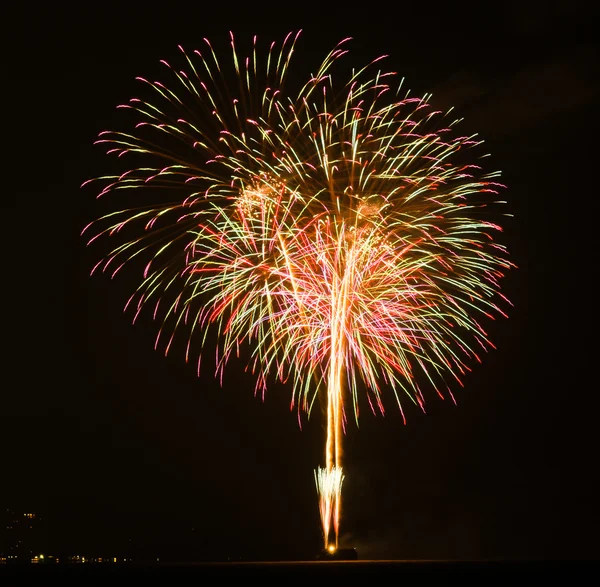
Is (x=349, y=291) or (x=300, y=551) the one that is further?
(x=300, y=551)

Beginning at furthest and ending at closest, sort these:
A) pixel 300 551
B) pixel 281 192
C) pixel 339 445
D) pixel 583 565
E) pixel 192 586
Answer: pixel 300 551 → pixel 339 445 → pixel 281 192 → pixel 583 565 → pixel 192 586

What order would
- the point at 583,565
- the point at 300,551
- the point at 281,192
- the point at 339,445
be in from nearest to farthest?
the point at 583,565, the point at 281,192, the point at 339,445, the point at 300,551

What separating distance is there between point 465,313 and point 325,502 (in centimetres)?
791

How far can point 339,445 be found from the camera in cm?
2961

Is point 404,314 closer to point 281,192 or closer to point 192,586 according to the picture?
point 281,192

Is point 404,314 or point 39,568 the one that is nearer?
point 39,568

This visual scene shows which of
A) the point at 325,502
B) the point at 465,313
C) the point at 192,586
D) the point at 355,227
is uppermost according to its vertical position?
the point at 355,227

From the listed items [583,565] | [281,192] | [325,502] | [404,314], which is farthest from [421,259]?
[583,565]

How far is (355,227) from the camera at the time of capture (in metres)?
28.6

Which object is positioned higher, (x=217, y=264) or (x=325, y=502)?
(x=217, y=264)

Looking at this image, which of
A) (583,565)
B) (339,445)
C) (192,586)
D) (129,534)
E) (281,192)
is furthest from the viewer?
(129,534)

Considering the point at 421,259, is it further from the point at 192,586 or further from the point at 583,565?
the point at 192,586

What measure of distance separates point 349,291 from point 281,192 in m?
3.85

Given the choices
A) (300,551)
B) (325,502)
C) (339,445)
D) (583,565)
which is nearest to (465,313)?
(339,445)
